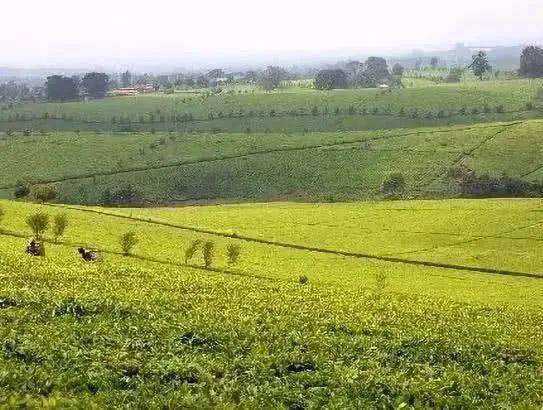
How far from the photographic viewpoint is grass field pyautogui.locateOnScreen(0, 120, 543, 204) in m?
145

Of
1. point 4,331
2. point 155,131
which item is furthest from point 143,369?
point 155,131

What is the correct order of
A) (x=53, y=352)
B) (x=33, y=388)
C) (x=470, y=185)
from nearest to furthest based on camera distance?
(x=33, y=388) < (x=53, y=352) < (x=470, y=185)

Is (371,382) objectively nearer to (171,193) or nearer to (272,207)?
(272,207)

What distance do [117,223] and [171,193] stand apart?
2292 inches

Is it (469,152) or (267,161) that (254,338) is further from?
(469,152)

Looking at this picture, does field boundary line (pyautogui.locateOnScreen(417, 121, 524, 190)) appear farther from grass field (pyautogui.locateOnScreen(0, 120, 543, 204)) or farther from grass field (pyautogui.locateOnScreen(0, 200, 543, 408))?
grass field (pyautogui.locateOnScreen(0, 200, 543, 408))

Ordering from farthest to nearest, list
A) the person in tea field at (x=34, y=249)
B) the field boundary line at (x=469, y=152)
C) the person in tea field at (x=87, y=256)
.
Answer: the field boundary line at (x=469, y=152) → the person in tea field at (x=34, y=249) → the person in tea field at (x=87, y=256)

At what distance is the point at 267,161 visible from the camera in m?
159

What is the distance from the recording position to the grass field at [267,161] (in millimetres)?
144875

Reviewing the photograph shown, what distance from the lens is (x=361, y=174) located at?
494 ft

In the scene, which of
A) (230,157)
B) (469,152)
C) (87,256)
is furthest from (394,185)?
(87,256)

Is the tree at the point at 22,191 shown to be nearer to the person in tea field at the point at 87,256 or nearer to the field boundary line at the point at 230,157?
the field boundary line at the point at 230,157

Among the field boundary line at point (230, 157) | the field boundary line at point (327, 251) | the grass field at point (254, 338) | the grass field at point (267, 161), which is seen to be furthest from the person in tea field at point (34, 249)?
the field boundary line at point (230, 157)

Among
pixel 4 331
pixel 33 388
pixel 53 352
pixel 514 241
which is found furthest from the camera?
pixel 514 241
